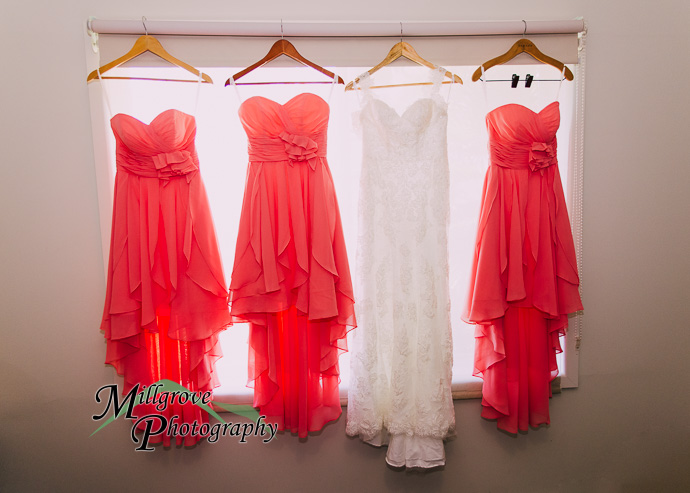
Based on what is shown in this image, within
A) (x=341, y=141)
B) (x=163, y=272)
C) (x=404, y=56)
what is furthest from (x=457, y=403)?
(x=404, y=56)

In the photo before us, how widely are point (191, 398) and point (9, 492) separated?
1023 mm

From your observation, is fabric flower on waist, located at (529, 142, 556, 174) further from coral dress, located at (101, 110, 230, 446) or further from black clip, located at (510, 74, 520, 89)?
coral dress, located at (101, 110, 230, 446)

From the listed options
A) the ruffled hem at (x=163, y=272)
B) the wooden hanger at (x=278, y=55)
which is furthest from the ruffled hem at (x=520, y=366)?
the wooden hanger at (x=278, y=55)

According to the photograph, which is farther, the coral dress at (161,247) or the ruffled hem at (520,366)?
the ruffled hem at (520,366)

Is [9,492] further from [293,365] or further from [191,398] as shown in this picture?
[293,365]

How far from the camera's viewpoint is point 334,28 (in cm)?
152

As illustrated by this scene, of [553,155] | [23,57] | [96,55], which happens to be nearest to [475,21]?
[553,155]

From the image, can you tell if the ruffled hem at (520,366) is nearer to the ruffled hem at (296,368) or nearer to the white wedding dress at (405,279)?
the white wedding dress at (405,279)

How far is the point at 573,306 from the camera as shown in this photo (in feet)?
5.06

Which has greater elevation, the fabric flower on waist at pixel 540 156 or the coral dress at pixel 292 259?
the fabric flower on waist at pixel 540 156

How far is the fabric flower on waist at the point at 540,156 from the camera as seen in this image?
1.50 meters

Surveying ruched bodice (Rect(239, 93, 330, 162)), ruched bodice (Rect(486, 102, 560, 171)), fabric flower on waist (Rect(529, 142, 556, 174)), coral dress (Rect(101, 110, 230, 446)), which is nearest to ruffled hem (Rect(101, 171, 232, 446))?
coral dress (Rect(101, 110, 230, 446))

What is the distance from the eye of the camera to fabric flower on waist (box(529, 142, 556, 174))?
59.0 inches

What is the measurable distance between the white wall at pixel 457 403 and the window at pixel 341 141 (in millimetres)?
138
